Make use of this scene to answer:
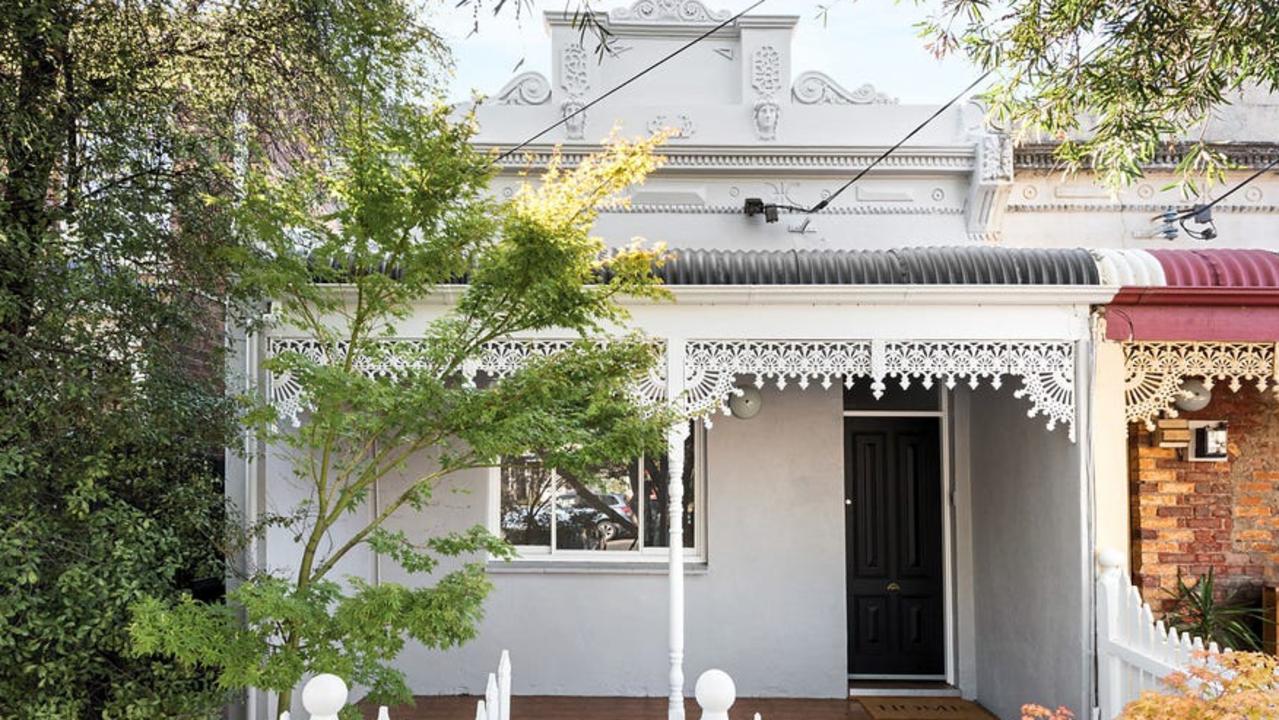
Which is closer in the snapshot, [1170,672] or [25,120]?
[25,120]

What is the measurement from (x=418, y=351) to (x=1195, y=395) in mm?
4957

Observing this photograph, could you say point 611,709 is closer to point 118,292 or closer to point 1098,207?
point 118,292

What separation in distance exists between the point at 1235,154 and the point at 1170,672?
5581 mm

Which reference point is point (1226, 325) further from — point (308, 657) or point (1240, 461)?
point (308, 657)

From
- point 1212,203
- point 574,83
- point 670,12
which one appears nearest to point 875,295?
point 1212,203

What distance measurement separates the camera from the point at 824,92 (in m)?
8.52

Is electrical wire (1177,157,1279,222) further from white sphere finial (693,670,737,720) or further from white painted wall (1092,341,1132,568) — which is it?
white sphere finial (693,670,737,720)

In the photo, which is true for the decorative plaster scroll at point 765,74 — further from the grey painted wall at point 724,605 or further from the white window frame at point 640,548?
the white window frame at point 640,548

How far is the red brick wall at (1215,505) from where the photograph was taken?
633cm

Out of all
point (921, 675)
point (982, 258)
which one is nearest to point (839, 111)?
point (982, 258)

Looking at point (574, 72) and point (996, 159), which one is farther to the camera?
point (574, 72)

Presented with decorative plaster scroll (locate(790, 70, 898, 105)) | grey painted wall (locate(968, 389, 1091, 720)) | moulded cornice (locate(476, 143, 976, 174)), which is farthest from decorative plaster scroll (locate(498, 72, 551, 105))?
grey painted wall (locate(968, 389, 1091, 720))

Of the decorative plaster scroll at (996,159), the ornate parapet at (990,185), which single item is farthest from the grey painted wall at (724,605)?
the decorative plaster scroll at (996,159)

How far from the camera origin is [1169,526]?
636cm
